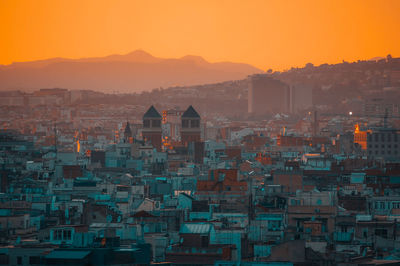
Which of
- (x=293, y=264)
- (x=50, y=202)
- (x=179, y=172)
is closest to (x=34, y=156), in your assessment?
(x=179, y=172)

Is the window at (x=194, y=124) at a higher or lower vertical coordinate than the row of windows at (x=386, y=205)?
higher

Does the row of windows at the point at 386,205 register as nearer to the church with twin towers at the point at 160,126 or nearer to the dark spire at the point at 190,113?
the church with twin towers at the point at 160,126

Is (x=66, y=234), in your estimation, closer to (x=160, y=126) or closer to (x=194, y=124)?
(x=160, y=126)

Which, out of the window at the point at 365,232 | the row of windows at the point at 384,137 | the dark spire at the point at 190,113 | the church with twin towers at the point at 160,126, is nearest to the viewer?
the window at the point at 365,232

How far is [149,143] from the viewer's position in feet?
361

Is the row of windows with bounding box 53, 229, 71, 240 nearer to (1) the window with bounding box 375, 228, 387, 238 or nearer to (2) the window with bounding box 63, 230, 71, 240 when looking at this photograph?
(2) the window with bounding box 63, 230, 71, 240

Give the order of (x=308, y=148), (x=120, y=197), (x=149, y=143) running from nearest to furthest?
(x=120, y=197)
(x=149, y=143)
(x=308, y=148)

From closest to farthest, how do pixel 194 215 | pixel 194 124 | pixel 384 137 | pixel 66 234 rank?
pixel 66 234
pixel 194 215
pixel 194 124
pixel 384 137

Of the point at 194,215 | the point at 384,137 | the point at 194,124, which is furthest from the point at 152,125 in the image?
the point at 194,215

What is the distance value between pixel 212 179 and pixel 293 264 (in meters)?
25.8

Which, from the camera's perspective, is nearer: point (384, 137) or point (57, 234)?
point (57, 234)

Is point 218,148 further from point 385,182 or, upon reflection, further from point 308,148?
point 385,182

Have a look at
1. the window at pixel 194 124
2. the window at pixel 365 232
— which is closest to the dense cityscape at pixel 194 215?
the window at pixel 365 232

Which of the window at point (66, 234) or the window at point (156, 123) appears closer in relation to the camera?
the window at point (66, 234)
